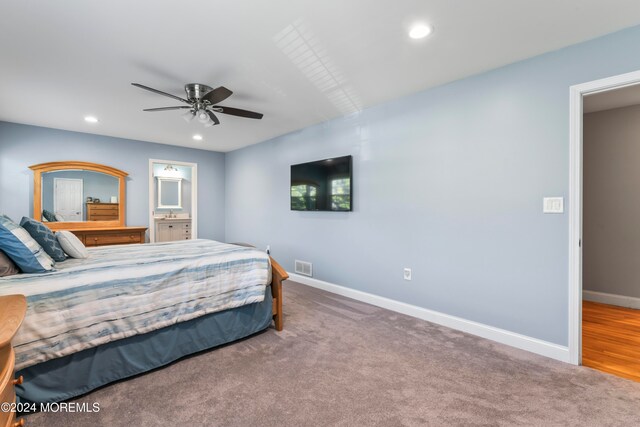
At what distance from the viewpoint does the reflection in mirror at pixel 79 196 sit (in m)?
4.56

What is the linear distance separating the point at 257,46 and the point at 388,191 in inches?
80.8

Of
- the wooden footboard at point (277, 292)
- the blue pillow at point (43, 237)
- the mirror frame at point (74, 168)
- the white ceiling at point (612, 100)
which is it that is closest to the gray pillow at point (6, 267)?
the blue pillow at point (43, 237)

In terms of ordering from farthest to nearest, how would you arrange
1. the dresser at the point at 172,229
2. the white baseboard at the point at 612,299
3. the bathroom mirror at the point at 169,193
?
the bathroom mirror at the point at 169,193
the dresser at the point at 172,229
the white baseboard at the point at 612,299

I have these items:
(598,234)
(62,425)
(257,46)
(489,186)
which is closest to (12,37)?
(257,46)

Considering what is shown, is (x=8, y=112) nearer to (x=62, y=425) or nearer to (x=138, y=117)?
(x=138, y=117)

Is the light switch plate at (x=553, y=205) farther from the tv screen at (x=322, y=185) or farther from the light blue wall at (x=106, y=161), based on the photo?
the light blue wall at (x=106, y=161)

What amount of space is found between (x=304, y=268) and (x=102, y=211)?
3.60m

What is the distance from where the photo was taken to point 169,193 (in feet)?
20.6

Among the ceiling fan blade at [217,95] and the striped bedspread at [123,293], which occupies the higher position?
the ceiling fan blade at [217,95]

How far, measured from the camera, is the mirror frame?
4.43m

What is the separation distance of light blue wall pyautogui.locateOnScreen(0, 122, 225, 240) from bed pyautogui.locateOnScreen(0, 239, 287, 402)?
2.79 metres

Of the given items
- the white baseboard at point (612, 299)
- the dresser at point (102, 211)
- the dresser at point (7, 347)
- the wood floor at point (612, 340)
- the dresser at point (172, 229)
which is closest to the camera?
the dresser at point (7, 347)

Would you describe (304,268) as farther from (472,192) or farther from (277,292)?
(472,192)

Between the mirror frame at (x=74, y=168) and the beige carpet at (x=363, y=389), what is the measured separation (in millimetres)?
3873
